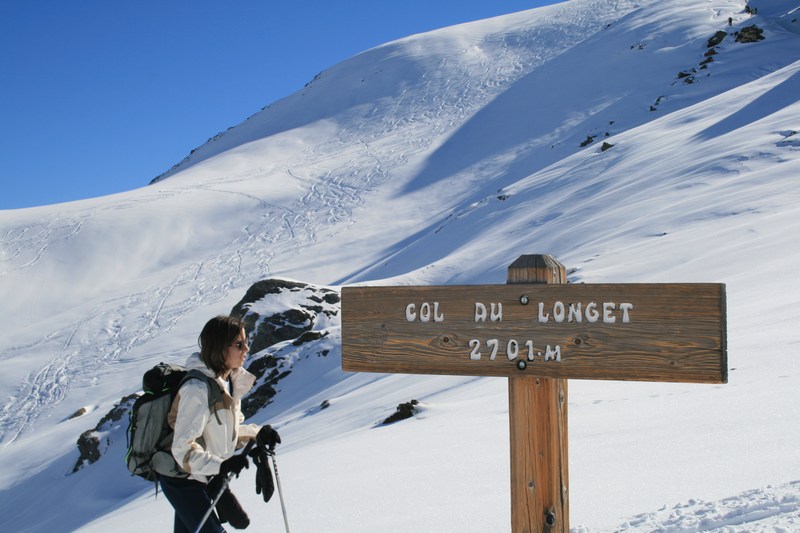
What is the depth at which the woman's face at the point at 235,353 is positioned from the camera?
3394mm

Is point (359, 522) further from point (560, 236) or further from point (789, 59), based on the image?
point (789, 59)

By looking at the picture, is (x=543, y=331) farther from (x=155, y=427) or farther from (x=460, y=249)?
(x=460, y=249)

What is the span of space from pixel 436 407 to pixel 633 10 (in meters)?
58.2

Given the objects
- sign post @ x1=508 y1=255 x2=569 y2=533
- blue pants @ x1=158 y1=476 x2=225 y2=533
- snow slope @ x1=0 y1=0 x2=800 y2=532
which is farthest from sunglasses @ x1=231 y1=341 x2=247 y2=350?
snow slope @ x1=0 y1=0 x2=800 y2=532

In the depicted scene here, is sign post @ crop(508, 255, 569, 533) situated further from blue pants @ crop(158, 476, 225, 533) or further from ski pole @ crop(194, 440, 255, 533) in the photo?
blue pants @ crop(158, 476, 225, 533)

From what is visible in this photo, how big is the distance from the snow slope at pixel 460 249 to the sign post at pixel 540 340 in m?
1.02

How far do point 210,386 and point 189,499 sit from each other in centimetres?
58

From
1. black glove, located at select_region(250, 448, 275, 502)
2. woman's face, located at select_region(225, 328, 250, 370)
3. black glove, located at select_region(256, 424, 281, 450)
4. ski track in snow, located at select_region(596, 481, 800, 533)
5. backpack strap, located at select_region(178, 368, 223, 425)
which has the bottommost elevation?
ski track in snow, located at select_region(596, 481, 800, 533)

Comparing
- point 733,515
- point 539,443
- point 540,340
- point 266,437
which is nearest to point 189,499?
point 266,437

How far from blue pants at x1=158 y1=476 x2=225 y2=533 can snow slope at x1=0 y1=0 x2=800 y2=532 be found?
145cm

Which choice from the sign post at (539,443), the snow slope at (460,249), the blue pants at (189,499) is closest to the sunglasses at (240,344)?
the blue pants at (189,499)

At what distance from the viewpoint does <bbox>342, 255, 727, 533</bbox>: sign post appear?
273 cm

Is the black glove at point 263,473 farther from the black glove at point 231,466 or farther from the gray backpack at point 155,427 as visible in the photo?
the gray backpack at point 155,427

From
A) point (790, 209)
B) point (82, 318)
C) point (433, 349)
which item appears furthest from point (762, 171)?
point (82, 318)
